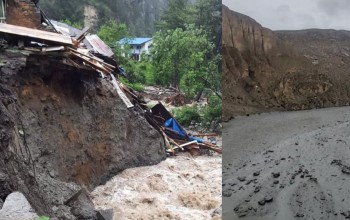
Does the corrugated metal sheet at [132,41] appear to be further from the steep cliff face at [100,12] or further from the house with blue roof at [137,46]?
the steep cliff face at [100,12]

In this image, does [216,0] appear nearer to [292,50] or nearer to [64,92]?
[292,50]

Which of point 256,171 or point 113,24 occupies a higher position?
point 113,24

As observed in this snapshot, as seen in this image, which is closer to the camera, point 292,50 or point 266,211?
point 266,211

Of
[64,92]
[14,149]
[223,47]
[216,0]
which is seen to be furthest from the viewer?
[216,0]

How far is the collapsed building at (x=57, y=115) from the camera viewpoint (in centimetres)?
192

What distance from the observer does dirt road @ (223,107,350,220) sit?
5.36 ft

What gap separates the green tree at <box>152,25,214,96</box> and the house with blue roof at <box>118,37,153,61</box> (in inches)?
2.4

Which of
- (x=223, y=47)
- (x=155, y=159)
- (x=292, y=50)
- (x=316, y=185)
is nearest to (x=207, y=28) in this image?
(x=223, y=47)

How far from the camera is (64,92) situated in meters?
2.36

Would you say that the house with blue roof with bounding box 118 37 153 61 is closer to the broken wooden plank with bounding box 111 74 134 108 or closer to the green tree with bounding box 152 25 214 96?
the green tree with bounding box 152 25 214 96

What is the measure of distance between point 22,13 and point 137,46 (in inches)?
34.5

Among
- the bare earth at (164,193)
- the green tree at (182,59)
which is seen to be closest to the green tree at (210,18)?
the green tree at (182,59)

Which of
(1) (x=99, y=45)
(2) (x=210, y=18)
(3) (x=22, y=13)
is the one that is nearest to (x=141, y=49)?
(1) (x=99, y=45)

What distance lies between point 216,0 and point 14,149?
1636 millimetres
